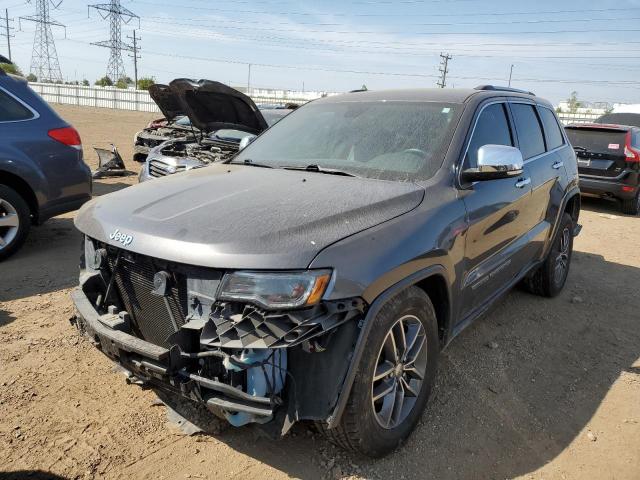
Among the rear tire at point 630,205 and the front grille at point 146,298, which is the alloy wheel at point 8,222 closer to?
the front grille at point 146,298

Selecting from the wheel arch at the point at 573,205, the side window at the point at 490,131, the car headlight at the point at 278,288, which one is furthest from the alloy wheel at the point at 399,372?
the wheel arch at the point at 573,205

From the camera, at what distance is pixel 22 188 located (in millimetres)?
5270

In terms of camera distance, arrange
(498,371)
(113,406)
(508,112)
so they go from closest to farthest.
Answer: (113,406) → (498,371) → (508,112)

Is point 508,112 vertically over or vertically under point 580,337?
over

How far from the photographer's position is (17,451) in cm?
254

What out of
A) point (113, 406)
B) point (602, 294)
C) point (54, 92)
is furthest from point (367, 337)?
point (54, 92)

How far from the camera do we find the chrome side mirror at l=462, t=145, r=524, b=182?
9.55ft

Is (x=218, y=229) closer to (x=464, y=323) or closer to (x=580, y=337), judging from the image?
(x=464, y=323)

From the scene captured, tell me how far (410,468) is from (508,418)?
2.69ft

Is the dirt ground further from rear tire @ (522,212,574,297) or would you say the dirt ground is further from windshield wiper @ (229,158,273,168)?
windshield wiper @ (229,158,273,168)

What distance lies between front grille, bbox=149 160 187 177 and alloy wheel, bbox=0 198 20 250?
1866 mm

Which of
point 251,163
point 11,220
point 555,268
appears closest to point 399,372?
point 251,163

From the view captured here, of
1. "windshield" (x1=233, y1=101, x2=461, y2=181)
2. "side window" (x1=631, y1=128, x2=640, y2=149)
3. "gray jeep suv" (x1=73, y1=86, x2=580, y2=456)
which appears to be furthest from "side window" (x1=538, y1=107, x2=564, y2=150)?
"side window" (x1=631, y1=128, x2=640, y2=149)

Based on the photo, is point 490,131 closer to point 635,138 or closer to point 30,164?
point 30,164
